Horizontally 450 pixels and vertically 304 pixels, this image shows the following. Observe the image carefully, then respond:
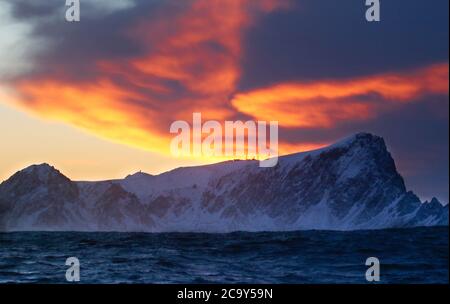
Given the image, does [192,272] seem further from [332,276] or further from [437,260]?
[437,260]

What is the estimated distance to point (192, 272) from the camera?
46.2 meters
